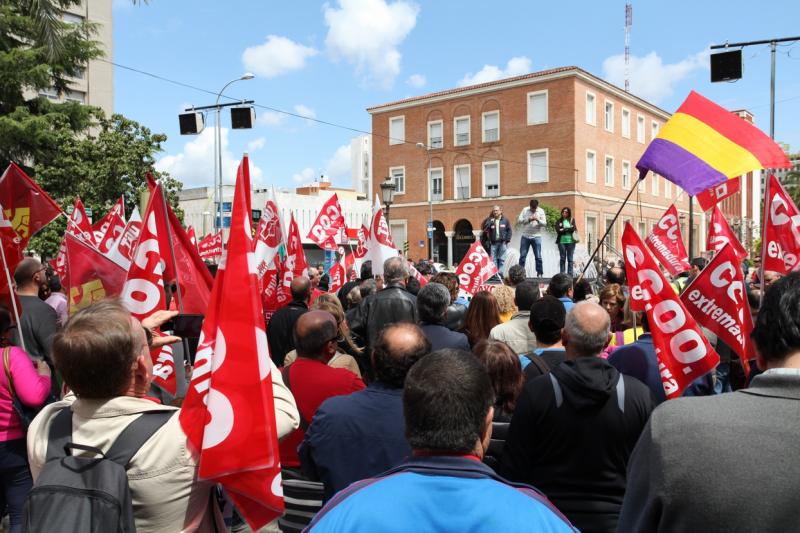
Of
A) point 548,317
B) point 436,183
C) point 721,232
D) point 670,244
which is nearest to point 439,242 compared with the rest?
point 436,183

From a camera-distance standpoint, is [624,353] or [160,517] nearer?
[160,517]

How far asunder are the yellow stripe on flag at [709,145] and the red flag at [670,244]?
12.5 feet

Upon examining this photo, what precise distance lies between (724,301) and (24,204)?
6.24m

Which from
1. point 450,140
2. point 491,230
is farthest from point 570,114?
point 491,230

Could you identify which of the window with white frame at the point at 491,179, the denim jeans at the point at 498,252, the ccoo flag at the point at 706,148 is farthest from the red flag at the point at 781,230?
the window with white frame at the point at 491,179

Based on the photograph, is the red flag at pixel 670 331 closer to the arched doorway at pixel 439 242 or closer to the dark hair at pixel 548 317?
the dark hair at pixel 548 317

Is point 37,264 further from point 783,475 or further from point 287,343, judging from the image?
point 783,475

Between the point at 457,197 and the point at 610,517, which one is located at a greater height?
the point at 457,197

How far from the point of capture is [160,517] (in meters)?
2.17

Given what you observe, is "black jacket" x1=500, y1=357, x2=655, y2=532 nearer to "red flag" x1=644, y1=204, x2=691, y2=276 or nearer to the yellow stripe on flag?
the yellow stripe on flag

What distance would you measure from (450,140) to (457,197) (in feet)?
12.7

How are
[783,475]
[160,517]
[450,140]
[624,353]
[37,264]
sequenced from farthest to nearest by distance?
1. [450,140]
2. [37,264]
3. [624,353]
4. [160,517]
5. [783,475]

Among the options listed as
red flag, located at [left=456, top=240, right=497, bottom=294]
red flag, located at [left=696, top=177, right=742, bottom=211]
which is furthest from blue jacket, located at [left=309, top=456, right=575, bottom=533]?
red flag, located at [left=456, top=240, right=497, bottom=294]

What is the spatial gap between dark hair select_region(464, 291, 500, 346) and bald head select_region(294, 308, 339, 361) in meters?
1.90
